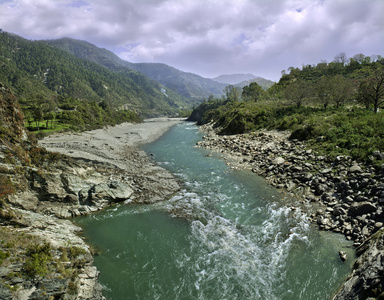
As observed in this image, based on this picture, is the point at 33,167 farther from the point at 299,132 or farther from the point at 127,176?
the point at 299,132

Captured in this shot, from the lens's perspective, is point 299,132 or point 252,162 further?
point 299,132

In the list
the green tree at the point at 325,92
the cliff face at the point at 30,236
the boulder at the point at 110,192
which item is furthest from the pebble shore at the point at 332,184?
the green tree at the point at 325,92

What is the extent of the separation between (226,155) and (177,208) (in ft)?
63.6

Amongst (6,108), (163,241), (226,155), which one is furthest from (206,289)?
(226,155)

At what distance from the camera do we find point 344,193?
15.3 meters

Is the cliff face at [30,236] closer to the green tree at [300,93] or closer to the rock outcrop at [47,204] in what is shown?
the rock outcrop at [47,204]

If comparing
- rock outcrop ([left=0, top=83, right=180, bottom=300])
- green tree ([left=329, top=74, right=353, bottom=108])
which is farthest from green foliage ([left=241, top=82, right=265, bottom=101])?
rock outcrop ([left=0, top=83, right=180, bottom=300])

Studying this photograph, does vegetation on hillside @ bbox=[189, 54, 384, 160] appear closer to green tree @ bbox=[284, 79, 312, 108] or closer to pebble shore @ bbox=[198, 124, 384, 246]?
green tree @ bbox=[284, 79, 312, 108]

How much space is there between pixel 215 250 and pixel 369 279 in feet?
23.5

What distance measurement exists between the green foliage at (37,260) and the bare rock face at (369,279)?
13.0 metres

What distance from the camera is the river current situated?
924 cm

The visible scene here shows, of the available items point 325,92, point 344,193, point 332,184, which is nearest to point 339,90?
point 325,92

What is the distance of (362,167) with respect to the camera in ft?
55.9

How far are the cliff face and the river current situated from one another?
1.28m
